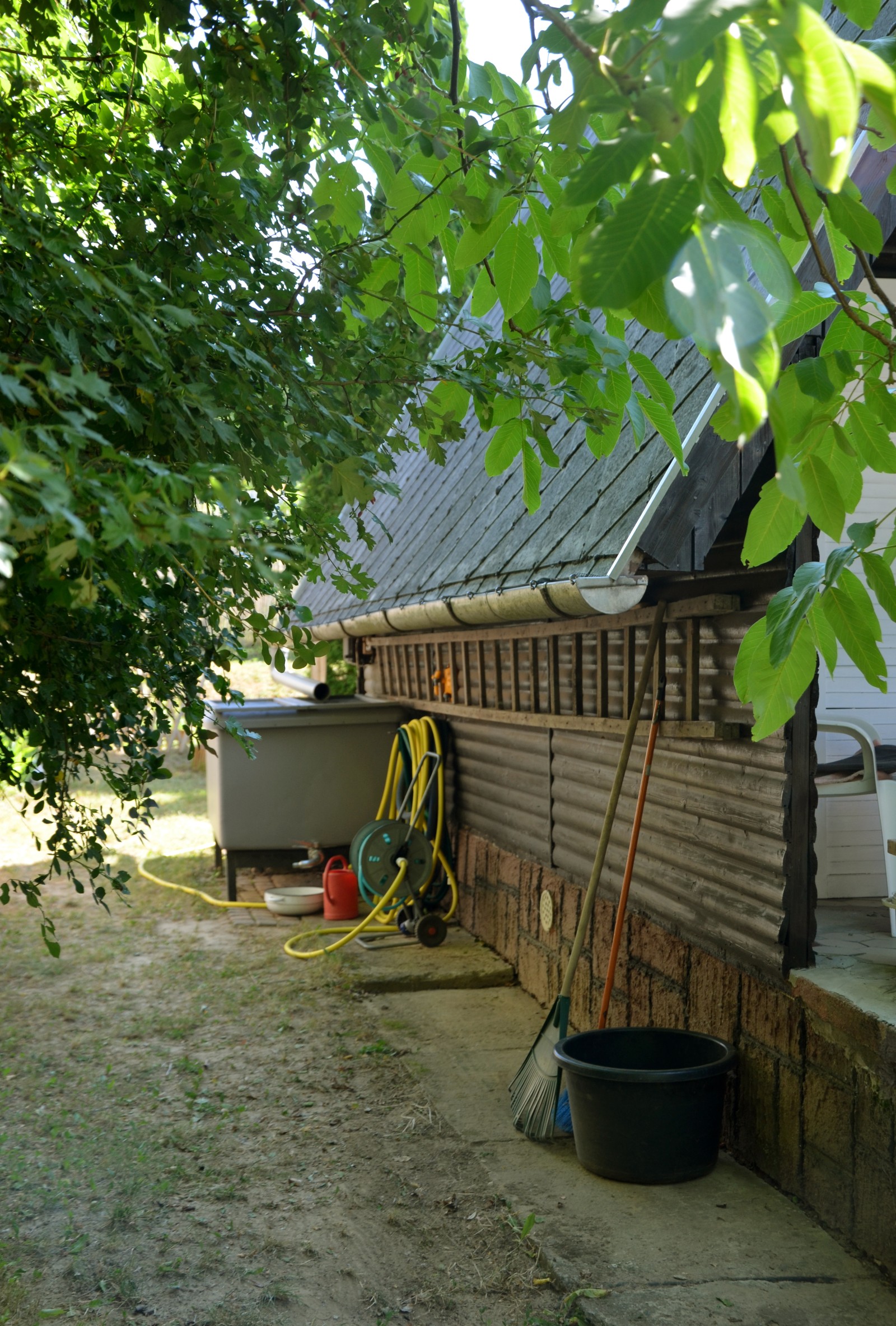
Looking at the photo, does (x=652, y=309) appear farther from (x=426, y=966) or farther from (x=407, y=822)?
(x=407, y=822)

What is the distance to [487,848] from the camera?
8570mm

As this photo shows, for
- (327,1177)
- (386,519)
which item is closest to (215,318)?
(327,1177)

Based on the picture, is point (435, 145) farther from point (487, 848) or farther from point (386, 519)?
point (386, 519)

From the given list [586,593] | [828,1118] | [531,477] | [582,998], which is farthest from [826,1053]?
[531,477]

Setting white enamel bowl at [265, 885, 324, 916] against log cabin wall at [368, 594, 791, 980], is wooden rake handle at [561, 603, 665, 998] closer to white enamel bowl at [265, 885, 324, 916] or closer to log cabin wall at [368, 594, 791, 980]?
log cabin wall at [368, 594, 791, 980]

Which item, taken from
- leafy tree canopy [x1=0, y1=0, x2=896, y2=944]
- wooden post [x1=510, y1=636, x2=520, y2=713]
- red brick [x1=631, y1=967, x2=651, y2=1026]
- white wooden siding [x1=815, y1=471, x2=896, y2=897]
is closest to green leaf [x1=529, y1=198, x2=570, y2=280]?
leafy tree canopy [x1=0, y1=0, x2=896, y2=944]

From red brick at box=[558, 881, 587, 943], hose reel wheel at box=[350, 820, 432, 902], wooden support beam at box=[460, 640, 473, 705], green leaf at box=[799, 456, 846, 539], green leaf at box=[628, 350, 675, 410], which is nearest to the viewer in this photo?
green leaf at box=[799, 456, 846, 539]

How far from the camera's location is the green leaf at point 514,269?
1992 millimetres

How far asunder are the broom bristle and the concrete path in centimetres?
7

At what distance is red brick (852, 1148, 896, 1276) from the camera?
3664 millimetres

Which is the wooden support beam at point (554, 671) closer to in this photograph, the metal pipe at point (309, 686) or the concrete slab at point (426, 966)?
the concrete slab at point (426, 966)

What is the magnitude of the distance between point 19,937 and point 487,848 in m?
4.15

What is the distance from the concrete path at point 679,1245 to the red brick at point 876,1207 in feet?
0.25

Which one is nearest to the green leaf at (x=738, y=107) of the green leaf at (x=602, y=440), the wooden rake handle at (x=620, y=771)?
the green leaf at (x=602, y=440)
